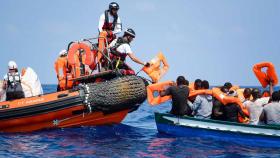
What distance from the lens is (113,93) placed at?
13898 mm

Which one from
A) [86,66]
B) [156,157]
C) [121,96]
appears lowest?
[156,157]

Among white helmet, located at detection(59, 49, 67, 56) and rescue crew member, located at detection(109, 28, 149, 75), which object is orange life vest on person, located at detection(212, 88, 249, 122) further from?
white helmet, located at detection(59, 49, 67, 56)

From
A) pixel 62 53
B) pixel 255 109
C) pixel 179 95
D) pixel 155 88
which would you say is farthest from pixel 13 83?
pixel 255 109

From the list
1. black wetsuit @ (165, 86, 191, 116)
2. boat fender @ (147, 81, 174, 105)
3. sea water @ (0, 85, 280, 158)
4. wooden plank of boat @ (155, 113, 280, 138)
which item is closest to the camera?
sea water @ (0, 85, 280, 158)

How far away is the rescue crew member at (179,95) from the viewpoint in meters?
12.8

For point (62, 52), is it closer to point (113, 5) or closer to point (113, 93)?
point (113, 5)

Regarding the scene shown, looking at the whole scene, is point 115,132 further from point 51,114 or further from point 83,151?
point 83,151

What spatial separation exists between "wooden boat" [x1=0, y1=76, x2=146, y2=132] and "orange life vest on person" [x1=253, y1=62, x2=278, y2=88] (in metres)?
3.36

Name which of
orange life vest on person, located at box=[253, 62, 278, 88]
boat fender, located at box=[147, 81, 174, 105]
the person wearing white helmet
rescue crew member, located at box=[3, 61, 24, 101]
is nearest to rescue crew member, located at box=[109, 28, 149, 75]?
boat fender, located at box=[147, 81, 174, 105]

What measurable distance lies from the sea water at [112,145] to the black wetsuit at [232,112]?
24.5 inches

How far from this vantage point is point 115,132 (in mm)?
14688

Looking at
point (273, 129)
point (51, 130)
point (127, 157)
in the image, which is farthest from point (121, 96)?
point (273, 129)

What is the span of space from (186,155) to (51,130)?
5.37 meters

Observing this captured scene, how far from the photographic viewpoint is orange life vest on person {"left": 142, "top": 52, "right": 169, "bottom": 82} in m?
14.5
